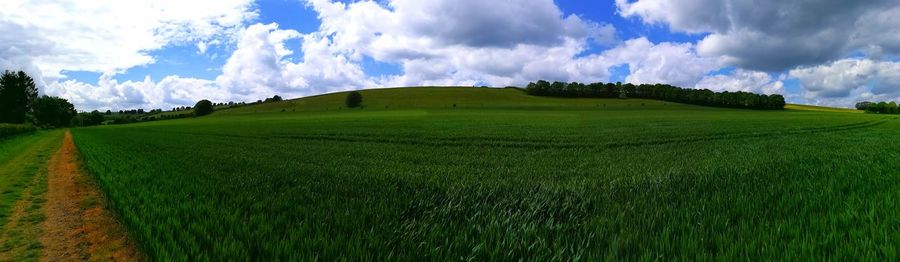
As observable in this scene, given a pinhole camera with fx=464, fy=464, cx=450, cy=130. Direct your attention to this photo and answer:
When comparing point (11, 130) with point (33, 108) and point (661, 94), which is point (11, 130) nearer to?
point (33, 108)

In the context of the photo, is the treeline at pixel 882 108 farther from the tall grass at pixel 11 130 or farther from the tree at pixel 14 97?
the tree at pixel 14 97

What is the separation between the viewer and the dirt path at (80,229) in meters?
7.47

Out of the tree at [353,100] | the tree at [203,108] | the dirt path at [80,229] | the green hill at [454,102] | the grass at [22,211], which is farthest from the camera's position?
the tree at [203,108]

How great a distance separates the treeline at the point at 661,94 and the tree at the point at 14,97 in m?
126

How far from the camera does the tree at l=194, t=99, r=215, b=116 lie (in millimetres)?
134625

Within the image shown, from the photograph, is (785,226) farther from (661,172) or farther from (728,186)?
(661,172)

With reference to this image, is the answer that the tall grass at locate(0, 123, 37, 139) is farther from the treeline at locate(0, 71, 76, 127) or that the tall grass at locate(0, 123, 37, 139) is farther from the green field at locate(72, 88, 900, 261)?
the green field at locate(72, 88, 900, 261)

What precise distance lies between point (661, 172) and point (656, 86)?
139 m

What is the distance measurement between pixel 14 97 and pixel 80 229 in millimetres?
124857

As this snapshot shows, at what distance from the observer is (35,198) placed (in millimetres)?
12320

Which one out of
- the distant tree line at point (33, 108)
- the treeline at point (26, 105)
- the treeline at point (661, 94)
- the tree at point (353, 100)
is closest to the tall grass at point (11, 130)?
the distant tree line at point (33, 108)

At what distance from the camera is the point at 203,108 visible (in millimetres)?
135625

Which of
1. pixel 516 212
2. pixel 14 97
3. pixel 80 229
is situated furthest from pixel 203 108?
pixel 516 212

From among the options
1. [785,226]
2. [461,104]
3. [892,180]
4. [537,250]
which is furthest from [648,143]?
[461,104]
